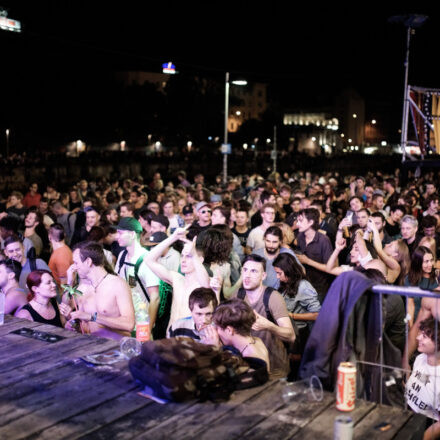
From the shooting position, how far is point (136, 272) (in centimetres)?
630

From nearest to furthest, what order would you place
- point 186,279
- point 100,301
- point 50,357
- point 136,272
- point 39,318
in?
point 50,357, point 100,301, point 39,318, point 186,279, point 136,272

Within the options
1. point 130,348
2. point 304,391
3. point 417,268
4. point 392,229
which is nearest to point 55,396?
point 130,348

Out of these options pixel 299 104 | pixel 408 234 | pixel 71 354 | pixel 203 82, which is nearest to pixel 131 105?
pixel 203 82

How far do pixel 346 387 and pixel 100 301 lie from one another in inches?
106

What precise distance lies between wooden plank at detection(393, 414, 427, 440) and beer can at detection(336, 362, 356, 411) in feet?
1.00

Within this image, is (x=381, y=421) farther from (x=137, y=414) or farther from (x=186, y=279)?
(x=186, y=279)

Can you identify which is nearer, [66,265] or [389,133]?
[66,265]

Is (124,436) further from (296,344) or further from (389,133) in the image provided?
(389,133)

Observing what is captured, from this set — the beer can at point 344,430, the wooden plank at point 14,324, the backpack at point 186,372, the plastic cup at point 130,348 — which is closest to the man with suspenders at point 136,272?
the wooden plank at point 14,324

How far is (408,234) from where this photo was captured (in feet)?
26.9

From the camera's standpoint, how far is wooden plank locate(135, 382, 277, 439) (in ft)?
10.0

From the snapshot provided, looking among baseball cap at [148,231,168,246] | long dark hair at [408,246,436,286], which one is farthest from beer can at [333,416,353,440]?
baseball cap at [148,231,168,246]

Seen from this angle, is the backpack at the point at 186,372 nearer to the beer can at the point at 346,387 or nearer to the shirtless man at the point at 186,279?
the beer can at the point at 346,387

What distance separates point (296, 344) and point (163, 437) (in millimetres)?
2371
